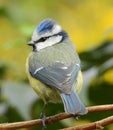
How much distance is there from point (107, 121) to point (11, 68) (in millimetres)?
1041

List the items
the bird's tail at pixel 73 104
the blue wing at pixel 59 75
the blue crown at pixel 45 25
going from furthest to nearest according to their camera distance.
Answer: the blue crown at pixel 45 25, the blue wing at pixel 59 75, the bird's tail at pixel 73 104

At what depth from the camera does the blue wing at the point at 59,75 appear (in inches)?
67.5


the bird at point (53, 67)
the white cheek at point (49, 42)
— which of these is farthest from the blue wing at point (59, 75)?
the white cheek at point (49, 42)

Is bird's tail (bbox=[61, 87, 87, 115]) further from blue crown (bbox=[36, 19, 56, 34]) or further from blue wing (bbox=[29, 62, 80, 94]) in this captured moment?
blue crown (bbox=[36, 19, 56, 34])

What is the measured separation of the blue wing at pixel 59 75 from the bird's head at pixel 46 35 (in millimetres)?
108

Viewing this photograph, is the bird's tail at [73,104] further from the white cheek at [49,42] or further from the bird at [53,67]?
the white cheek at [49,42]

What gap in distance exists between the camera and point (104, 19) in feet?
12.5

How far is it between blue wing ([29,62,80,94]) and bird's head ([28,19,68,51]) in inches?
4.2

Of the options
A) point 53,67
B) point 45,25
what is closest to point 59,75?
point 53,67

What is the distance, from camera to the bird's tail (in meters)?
1.48

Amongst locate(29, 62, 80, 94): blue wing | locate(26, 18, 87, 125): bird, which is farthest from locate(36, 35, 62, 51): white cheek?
locate(29, 62, 80, 94): blue wing

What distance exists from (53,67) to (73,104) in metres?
0.29

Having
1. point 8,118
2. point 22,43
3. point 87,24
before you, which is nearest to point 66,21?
point 87,24

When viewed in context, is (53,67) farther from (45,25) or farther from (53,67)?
(45,25)
